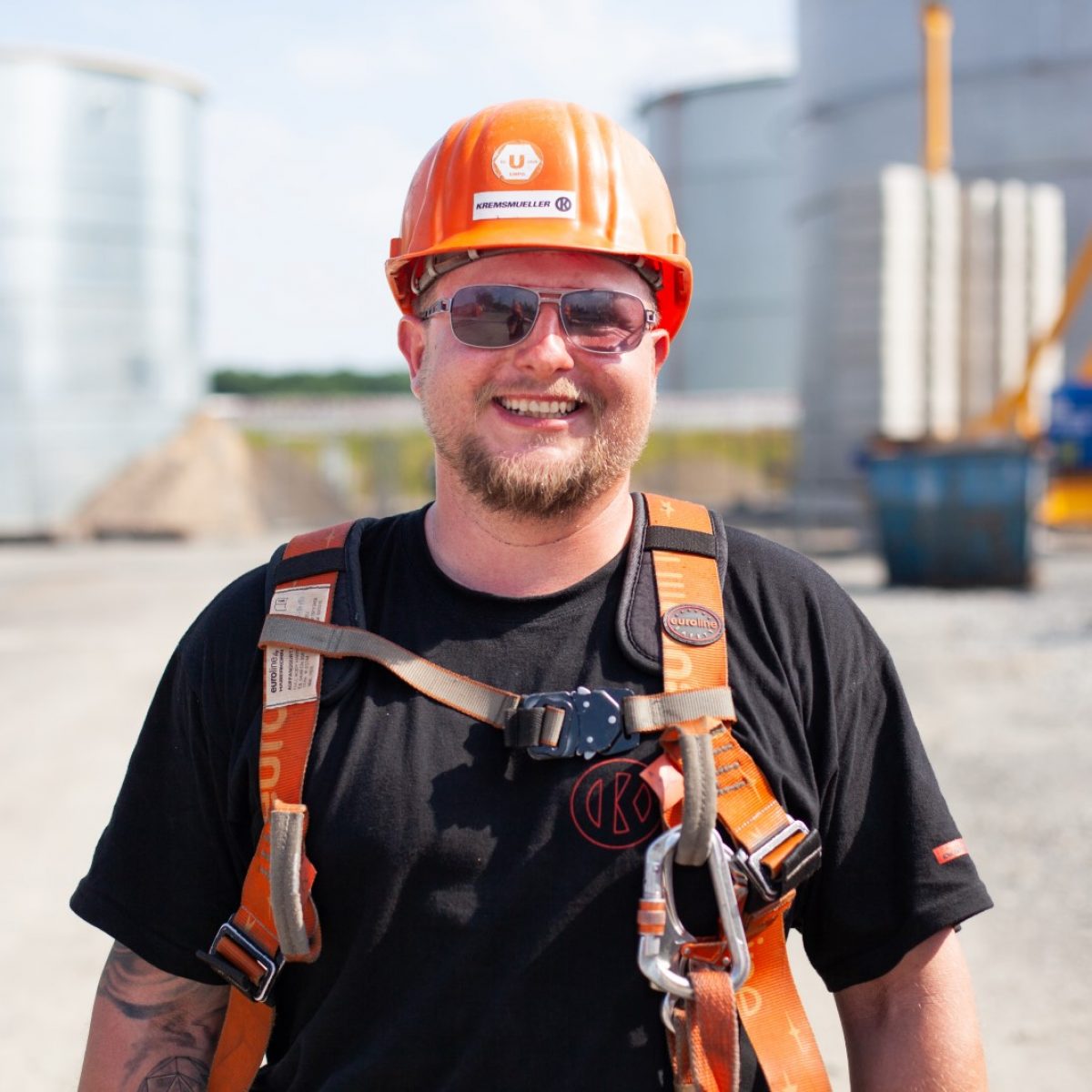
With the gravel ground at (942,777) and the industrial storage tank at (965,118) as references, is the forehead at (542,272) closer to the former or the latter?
the gravel ground at (942,777)

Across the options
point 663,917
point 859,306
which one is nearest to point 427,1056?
point 663,917

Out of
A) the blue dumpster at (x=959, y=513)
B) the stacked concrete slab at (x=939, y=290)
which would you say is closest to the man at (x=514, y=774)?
the blue dumpster at (x=959, y=513)

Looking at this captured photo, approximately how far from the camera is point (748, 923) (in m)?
1.94

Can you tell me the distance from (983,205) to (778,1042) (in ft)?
67.7

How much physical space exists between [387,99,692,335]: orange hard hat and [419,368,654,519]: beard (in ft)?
0.77

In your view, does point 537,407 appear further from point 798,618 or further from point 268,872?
point 268,872

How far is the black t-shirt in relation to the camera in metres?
1.89

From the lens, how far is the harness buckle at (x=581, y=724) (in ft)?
6.25

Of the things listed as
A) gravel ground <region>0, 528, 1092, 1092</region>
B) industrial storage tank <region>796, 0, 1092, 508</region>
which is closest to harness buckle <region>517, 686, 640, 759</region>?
gravel ground <region>0, 528, 1092, 1092</region>

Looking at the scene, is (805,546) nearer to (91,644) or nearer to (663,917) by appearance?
(91,644)

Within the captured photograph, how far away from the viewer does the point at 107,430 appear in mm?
26516

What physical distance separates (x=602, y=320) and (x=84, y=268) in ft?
83.5

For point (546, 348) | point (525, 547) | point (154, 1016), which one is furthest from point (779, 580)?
point (154, 1016)

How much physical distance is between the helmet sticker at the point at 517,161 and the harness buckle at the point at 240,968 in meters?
1.17
